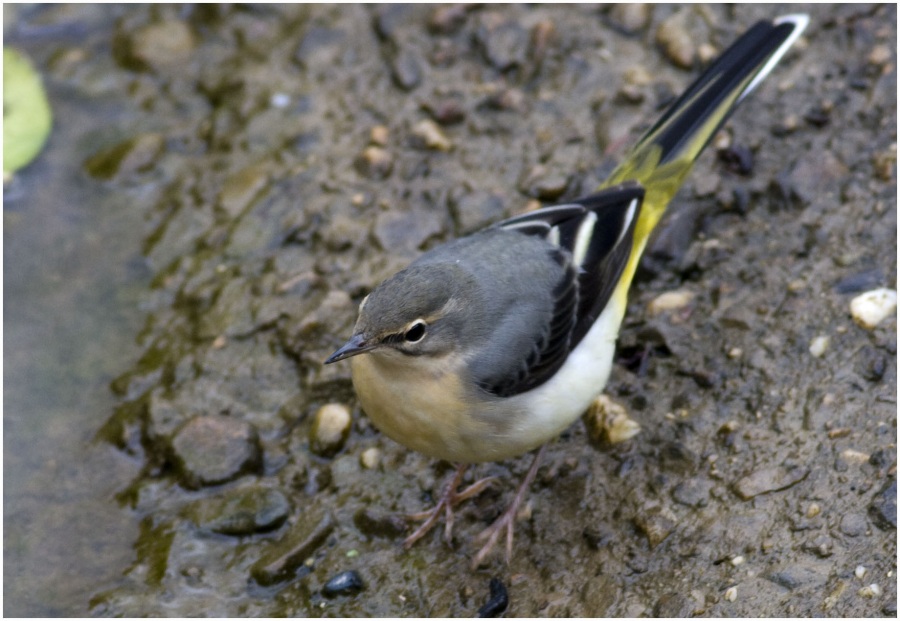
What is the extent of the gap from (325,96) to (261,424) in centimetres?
286

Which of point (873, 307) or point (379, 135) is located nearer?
point (873, 307)

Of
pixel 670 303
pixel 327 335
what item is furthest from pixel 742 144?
pixel 327 335

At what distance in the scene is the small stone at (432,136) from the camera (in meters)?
7.21

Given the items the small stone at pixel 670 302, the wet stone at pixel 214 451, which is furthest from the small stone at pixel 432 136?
the wet stone at pixel 214 451

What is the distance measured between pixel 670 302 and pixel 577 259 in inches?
34.8

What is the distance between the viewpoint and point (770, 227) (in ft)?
21.0

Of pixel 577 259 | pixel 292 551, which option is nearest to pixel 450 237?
pixel 577 259

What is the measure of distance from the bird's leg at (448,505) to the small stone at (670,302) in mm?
1485

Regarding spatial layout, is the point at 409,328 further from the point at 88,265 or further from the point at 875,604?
the point at 88,265

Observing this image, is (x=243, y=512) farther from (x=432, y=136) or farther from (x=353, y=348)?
(x=432, y=136)

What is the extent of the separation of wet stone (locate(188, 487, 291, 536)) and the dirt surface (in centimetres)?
2

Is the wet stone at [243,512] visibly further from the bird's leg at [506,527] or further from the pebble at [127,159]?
the pebble at [127,159]

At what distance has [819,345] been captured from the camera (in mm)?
5656

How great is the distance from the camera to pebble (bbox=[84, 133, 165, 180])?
7539 millimetres
